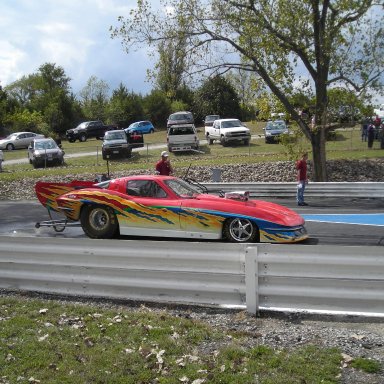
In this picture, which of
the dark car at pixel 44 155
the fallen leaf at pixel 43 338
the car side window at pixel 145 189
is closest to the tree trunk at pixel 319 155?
the car side window at pixel 145 189

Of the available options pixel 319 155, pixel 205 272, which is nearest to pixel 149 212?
pixel 205 272

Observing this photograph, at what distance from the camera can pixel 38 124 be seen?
2453 inches

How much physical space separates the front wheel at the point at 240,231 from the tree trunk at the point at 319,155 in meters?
13.5

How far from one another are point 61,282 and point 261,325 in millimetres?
2701

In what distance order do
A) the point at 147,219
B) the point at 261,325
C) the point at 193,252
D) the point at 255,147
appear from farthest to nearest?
the point at 255,147 → the point at 147,219 → the point at 193,252 → the point at 261,325

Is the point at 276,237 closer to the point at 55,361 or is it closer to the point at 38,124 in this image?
the point at 55,361

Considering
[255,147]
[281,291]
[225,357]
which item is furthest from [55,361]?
[255,147]

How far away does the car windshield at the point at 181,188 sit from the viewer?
1065 cm

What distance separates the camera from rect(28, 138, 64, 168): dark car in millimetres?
29688

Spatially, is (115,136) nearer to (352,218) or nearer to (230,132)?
(230,132)

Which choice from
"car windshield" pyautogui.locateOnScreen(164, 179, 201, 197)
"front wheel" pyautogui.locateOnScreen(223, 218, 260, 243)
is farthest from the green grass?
"car windshield" pyautogui.locateOnScreen(164, 179, 201, 197)

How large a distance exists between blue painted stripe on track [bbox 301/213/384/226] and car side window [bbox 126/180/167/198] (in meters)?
5.01

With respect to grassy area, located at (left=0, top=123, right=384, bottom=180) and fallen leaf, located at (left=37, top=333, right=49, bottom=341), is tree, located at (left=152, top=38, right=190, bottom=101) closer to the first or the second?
grassy area, located at (left=0, top=123, right=384, bottom=180)

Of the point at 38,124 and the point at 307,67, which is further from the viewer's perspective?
the point at 38,124
